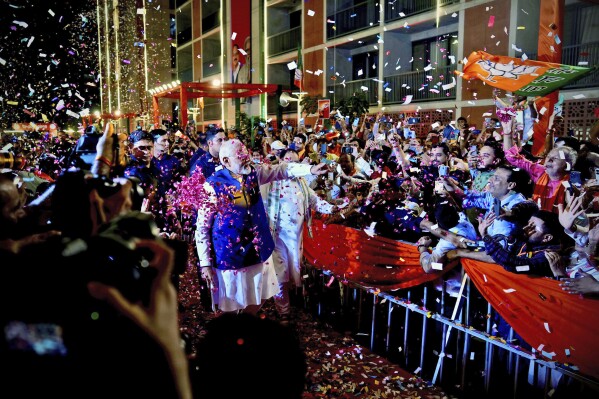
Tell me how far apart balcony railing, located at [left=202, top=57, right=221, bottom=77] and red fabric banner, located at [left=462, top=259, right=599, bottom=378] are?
3109 cm

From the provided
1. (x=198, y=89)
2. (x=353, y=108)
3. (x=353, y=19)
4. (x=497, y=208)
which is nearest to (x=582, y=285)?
(x=497, y=208)

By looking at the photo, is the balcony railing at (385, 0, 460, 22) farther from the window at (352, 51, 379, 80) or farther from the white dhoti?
the white dhoti

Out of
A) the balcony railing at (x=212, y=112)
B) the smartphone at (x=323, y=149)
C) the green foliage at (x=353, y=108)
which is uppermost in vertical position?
the balcony railing at (x=212, y=112)

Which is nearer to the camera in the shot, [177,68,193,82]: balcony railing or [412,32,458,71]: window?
[412,32,458,71]: window

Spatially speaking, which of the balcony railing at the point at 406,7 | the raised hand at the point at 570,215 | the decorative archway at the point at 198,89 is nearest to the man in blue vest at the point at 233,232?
the raised hand at the point at 570,215

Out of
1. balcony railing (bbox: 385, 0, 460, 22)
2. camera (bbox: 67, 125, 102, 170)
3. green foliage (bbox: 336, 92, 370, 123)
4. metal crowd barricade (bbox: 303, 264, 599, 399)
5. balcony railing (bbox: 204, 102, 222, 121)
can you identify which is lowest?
metal crowd barricade (bbox: 303, 264, 599, 399)

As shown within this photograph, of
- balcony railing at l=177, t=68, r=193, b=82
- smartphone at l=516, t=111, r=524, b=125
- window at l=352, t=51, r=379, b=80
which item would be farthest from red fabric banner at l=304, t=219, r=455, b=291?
balcony railing at l=177, t=68, r=193, b=82

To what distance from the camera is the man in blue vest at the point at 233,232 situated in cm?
455

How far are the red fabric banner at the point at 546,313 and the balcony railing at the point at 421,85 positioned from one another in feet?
45.1

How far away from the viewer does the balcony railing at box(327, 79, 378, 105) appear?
20148mm

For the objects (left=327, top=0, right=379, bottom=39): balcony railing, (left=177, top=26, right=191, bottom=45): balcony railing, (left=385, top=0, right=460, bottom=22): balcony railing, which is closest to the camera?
(left=385, top=0, right=460, bottom=22): balcony railing

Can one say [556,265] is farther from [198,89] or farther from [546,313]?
[198,89]

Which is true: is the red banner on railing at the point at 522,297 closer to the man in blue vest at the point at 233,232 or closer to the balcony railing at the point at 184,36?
the man in blue vest at the point at 233,232

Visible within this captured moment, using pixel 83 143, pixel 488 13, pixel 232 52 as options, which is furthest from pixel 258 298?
pixel 232 52
